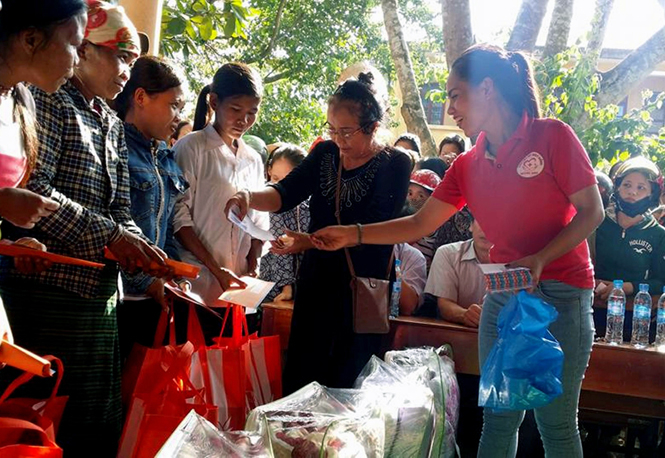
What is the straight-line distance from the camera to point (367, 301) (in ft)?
10.5

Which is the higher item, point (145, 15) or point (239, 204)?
point (145, 15)

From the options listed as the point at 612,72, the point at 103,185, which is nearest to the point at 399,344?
the point at 103,185

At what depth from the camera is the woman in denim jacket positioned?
9.71ft

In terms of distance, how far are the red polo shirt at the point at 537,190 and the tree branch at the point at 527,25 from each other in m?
5.72

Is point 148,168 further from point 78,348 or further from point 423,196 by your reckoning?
point 423,196

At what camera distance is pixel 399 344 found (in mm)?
4082

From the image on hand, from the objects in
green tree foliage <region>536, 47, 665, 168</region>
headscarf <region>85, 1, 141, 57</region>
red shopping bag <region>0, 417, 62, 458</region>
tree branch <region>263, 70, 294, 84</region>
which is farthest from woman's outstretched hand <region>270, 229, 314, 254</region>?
tree branch <region>263, 70, 294, 84</region>

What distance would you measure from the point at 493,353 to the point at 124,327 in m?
1.46

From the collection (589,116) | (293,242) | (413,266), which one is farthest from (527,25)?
(293,242)

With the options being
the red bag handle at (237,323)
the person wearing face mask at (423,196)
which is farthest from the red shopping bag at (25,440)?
the person wearing face mask at (423,196)

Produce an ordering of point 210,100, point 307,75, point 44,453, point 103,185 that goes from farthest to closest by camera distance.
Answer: point 307,75
point 210,100
point 103,185
point 44,453

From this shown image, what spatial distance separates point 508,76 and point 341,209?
0.89 meters

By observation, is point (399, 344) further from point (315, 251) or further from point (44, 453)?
point (44, 453)

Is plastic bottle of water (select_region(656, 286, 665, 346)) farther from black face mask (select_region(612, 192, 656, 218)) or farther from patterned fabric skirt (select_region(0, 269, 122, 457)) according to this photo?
patterned fabric skirt (select_region(0, 269, 122, 457))
